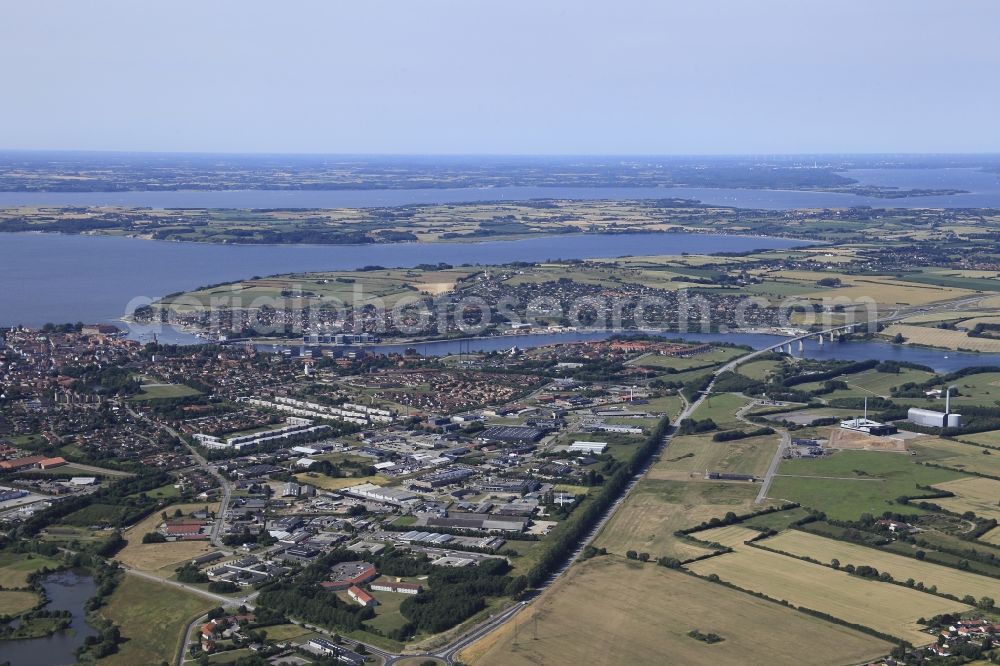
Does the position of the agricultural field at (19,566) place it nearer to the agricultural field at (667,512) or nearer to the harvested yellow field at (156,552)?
the harvested yellow field at (156,552)

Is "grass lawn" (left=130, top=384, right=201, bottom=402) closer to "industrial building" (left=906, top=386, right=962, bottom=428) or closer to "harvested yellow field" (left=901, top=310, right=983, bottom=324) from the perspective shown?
"industrial building" (left=906, top=386, right=962, bottom=428)

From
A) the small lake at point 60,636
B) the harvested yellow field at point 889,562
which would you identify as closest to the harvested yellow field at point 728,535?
the harvested yellow field at point 889,562

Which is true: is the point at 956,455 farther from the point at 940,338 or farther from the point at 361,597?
the point at 940,338

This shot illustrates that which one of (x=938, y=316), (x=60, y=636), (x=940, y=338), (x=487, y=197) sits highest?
(x=487, y=197)

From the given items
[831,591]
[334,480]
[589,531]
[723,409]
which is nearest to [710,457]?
[723,409]

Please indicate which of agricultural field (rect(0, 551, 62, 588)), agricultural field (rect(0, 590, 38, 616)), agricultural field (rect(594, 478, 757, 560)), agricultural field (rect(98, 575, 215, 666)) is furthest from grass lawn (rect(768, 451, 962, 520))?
agricultural field (rect(0, 590, 38, 616))
